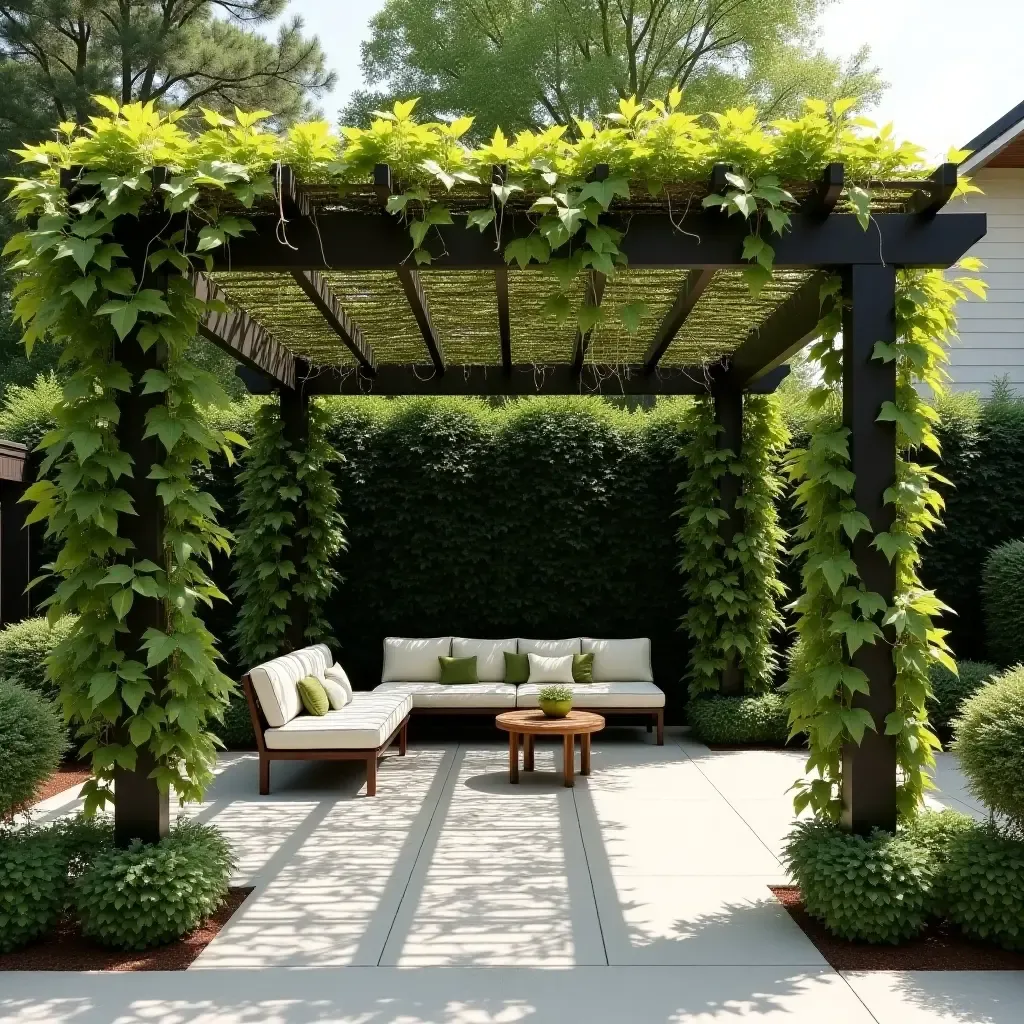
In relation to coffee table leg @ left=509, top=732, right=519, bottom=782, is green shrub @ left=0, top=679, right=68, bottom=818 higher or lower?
higher

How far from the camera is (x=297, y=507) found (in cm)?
900

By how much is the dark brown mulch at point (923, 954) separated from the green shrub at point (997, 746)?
54cm

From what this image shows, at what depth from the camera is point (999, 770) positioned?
4129 mm

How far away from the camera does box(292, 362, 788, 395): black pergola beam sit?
28.3 ft

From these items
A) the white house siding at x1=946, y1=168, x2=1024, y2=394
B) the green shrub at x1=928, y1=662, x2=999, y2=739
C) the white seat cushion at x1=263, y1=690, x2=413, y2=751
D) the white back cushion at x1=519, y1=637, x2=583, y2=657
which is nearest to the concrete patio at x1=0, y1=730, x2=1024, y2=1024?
the white seat cushion at x1=263, y1=690, x2=413, y2=751

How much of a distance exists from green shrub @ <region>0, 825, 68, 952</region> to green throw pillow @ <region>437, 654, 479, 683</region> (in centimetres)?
504

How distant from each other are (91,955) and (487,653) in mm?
5555

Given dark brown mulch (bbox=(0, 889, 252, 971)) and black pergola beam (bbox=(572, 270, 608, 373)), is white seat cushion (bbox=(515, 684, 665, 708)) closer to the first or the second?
black pergola beam (bbox=(572, 270, 608, 373))

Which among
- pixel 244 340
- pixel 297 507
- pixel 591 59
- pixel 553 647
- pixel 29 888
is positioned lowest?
pixel 29 888

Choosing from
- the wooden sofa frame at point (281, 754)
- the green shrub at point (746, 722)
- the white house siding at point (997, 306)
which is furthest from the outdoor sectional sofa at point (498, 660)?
the white house siding at point (997, 306)

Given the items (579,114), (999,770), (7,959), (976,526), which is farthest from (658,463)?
(579,114)

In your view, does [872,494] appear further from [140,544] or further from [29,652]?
[29,652]

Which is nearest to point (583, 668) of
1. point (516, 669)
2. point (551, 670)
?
point (551, 670)

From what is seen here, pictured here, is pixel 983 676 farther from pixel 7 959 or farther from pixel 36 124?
pixel 36 124
